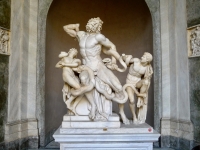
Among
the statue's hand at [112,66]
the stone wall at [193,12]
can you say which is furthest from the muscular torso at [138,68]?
the stone wall at [193,12]

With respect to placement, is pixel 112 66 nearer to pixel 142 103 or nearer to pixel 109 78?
pixel 109 78

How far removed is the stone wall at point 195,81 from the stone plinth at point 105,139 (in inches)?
52.4

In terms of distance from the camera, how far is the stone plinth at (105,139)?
3.49 metres

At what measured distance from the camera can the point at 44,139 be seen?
5.19m

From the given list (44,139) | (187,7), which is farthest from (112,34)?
(44,139)

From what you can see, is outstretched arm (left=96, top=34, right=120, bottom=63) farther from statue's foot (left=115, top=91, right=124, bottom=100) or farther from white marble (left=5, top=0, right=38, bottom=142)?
white marble (left=5, top=0, right=38, bottom=142)

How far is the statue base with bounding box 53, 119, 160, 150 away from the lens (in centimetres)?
349

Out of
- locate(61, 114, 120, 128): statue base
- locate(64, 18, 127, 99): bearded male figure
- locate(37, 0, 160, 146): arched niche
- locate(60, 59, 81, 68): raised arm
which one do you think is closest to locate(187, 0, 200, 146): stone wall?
locate(37, 0, 160, 146): arched niche

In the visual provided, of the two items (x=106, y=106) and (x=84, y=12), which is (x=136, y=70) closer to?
(x=106, y=106)

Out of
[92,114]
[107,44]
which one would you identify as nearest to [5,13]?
[107,44]

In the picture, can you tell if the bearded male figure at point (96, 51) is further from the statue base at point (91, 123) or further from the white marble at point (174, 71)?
the white marble at point (174, 71)

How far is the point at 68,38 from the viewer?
6.49 m

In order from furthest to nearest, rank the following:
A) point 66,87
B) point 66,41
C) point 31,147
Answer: point 66,41, point 31,147, point 66,87

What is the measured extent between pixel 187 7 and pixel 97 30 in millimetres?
2051
